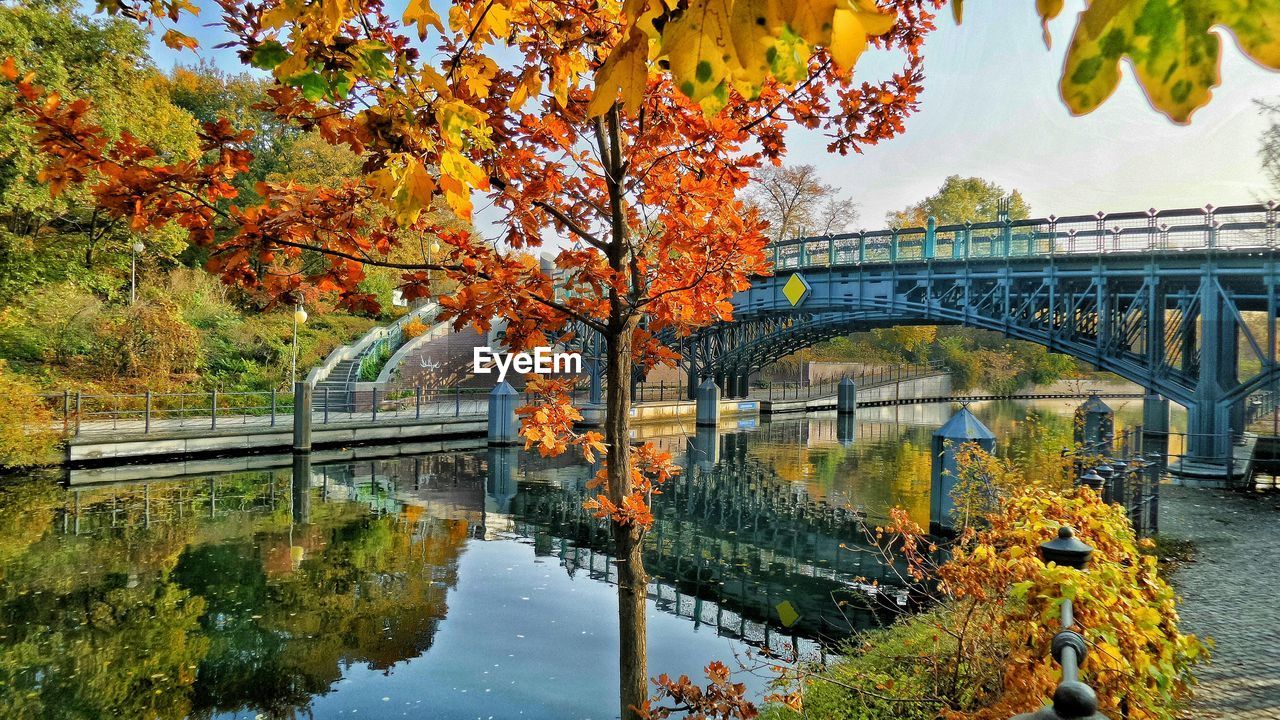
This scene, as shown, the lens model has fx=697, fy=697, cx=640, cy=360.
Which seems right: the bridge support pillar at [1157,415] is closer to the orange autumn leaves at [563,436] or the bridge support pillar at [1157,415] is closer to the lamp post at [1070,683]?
the lamp post at [1070,683]

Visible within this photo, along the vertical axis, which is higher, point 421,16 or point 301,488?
point 421,16

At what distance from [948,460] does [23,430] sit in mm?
18733

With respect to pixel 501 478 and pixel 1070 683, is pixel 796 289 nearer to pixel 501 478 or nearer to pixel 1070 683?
pixel 501 478

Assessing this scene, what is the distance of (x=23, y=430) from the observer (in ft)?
49.6

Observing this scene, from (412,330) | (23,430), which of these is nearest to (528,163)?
(23,430)

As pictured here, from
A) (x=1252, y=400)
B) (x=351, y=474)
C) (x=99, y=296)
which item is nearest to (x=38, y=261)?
(x=99, y=296)

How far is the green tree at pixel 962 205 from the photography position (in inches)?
2090

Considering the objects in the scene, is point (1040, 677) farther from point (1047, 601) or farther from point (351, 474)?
point (351, 474)

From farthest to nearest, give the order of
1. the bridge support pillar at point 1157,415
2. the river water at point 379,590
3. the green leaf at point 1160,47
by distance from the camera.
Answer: the bridge support pillar at point 1157,415
the river water at point 379,590
the green leaf at point 1160,47

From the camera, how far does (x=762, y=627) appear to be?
28.6 ft

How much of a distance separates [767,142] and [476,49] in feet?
7.33

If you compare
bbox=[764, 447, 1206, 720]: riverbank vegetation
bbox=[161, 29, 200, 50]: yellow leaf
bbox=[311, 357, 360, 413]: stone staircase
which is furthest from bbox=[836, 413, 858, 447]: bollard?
bbox=[161, 29, 200, 50]: yellow leaf

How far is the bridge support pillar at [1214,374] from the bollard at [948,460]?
39.2 ft

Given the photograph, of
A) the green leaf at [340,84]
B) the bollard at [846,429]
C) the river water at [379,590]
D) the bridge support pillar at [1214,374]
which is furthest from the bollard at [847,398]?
the green leaf at [340,84]
